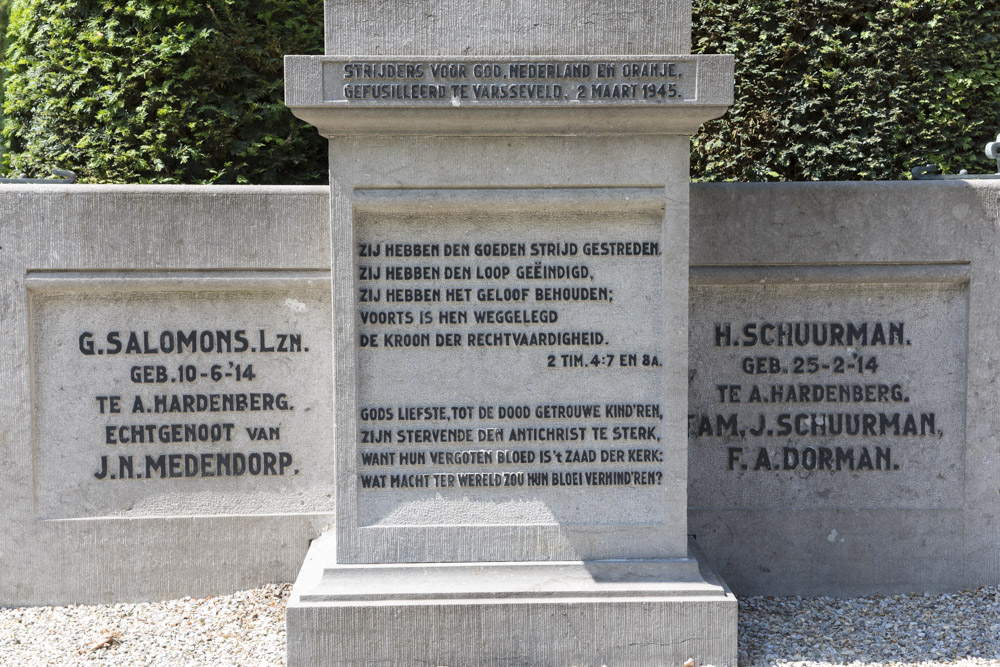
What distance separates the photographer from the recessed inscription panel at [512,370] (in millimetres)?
3963

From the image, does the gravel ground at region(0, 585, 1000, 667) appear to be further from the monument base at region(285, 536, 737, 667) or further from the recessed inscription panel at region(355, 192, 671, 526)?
the recessed inscription panel at region(355, 192, 671, 526)

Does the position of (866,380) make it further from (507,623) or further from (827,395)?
(507,623)

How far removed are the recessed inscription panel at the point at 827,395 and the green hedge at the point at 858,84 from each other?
1.73 meters

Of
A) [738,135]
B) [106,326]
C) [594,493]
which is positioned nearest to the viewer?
[594,493]

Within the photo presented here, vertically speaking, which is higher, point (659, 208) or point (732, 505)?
point (659, 208)

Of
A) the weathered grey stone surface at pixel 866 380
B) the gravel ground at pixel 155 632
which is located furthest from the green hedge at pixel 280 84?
the gravel ground at pixel 155 632

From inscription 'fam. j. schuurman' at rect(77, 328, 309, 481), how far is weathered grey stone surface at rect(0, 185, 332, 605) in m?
0.03

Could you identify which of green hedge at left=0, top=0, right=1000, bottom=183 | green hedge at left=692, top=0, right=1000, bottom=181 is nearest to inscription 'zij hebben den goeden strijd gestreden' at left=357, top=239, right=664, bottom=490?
green hedge at left=0, top=0, right=1000, bottom=183

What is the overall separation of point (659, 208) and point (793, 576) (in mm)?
2186

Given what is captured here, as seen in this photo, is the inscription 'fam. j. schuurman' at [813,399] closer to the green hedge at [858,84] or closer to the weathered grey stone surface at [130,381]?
the green hedge at [858,84]

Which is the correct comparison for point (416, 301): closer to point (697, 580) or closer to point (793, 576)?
point (697, 580)

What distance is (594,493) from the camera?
4.04 meters

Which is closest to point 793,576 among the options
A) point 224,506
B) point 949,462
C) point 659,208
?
point 949,462

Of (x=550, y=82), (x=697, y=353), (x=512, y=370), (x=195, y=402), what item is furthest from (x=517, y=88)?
(x=195, y=402)
